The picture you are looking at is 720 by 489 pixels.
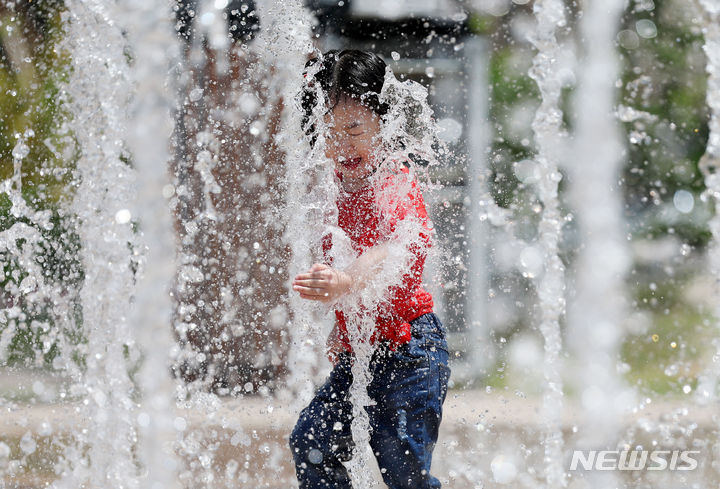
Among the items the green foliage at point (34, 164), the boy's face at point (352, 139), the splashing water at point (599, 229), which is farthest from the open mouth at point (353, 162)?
the green foliage at point (34, 164)

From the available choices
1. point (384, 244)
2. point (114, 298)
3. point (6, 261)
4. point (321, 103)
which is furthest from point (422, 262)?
point (6, 261)

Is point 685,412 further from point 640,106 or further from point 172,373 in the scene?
point 172,373

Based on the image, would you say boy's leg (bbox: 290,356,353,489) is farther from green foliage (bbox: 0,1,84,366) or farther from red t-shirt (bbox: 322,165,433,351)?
green foliage (bbox: 0,1,84,366)

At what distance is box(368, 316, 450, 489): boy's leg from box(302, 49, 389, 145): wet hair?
0.56m

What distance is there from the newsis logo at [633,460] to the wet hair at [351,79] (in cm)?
161

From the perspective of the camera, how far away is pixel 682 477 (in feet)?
8.45

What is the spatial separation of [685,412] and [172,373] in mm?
2711

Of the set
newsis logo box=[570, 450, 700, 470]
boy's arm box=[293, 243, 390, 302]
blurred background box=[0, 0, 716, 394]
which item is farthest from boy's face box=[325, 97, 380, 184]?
blurred background box=[0, 0, 716, 394]

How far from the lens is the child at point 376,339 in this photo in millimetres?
1645

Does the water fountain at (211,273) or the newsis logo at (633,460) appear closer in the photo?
the water fountain at (211,273)

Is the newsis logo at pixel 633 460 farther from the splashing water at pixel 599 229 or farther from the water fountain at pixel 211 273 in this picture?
the splashing water at pixel 599 229

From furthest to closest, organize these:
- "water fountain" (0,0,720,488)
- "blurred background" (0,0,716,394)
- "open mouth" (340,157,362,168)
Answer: "blurred background" (0,0,716,394) → "water fountain" (0,0,720,488) → "open mouth" (340,157,362,168)

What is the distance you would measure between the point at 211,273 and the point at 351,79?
237 centimetres

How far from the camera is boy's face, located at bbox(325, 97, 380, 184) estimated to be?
1.77 metres
